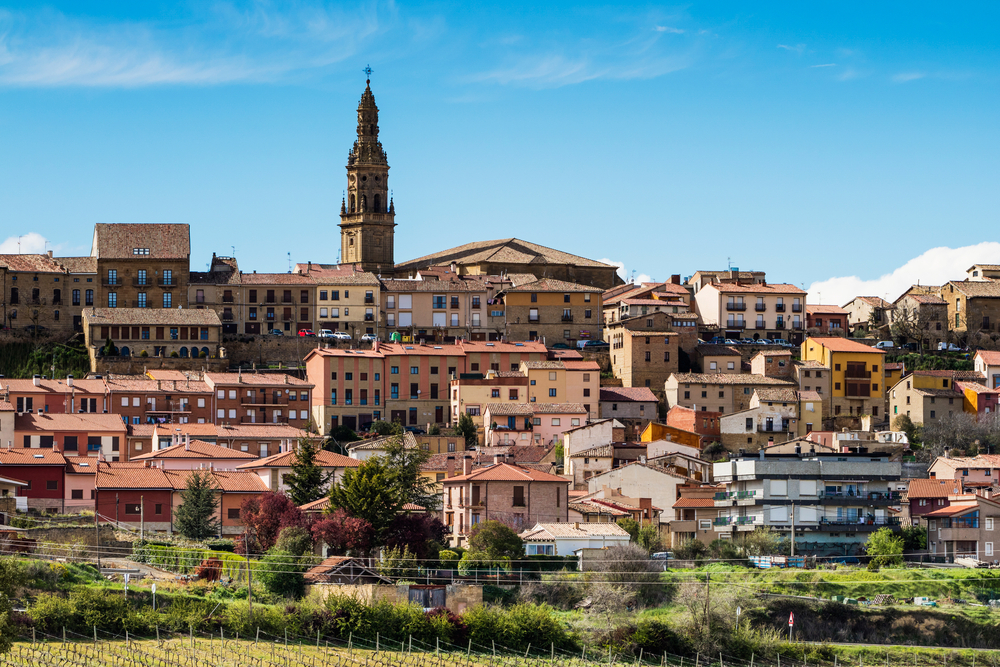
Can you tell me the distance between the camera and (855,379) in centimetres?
8925

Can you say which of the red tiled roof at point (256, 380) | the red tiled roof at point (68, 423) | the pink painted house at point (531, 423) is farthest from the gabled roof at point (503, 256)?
the red tiled roof at point (68, 423)

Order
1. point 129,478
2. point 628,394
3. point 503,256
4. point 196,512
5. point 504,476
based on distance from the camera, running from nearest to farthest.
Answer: point 196,512
point 504,476
point 129,478
point 628,394
point 503,256

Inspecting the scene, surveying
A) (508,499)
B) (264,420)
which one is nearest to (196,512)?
(508,499)

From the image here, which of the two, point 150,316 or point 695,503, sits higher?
point 150,316

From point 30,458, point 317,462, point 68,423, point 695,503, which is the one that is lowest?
point 695,503

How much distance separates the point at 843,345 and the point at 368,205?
113ft

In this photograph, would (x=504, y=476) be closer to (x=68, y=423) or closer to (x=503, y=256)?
(x=68, y=423)

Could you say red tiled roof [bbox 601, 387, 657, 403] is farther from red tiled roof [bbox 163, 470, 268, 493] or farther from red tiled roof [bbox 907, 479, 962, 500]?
red tiled roof [bbox 163, 470, 268, 493]

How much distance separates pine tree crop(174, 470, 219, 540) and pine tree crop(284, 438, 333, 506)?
327cm

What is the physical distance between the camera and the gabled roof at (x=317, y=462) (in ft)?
222

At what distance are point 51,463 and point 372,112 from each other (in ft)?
173

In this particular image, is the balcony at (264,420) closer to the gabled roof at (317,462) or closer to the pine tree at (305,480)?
the gabled roof at (317,462)

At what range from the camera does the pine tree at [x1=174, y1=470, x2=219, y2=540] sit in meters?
61.5

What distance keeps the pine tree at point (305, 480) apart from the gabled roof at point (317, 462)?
1154 millimetres
